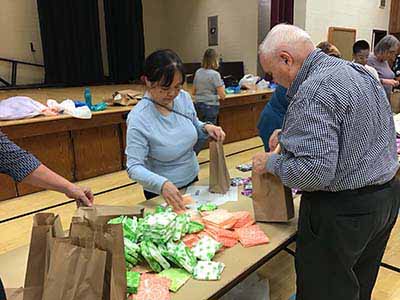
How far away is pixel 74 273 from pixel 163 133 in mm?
870

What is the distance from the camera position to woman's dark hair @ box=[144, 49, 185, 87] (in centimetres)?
147

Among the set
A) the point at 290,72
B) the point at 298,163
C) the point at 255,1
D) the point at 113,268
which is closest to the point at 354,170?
the point at 298,163

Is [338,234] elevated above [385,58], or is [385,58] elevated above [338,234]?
[385,58]

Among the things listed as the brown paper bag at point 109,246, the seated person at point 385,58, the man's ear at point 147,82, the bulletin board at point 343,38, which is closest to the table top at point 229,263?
the brown paper bag at point 109,246

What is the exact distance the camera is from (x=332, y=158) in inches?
38.2

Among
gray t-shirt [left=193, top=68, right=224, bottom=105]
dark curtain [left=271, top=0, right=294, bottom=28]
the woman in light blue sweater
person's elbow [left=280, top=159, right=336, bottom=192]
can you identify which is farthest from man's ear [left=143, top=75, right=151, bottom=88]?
dark curtain [left=271, top=0, right=294, bottom=28]

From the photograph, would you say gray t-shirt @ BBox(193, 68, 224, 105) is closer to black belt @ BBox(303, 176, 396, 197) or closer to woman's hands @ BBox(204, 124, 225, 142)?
woman's hands @ BBox(204, 124, 225, 142)

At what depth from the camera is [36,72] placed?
8250mm

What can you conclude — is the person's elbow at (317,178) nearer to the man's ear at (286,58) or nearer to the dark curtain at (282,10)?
the man's ear at (286,58)

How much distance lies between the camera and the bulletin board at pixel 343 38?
6351 mm

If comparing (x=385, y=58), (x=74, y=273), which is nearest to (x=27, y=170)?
(x=74, y=273)

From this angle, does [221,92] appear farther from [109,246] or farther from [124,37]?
[124,37]

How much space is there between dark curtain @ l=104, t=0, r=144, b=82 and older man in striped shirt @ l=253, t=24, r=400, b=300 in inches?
315

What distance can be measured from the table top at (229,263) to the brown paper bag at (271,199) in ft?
0.12
